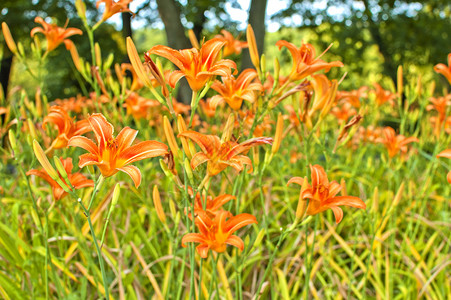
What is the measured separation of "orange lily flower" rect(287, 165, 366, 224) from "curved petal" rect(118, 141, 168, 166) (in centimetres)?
38

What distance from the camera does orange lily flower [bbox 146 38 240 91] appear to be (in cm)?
106

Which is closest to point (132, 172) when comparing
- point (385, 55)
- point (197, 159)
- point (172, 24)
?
point (197, 159)

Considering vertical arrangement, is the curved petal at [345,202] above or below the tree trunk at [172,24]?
below

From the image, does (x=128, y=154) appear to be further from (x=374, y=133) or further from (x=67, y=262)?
(x=374, y=133)

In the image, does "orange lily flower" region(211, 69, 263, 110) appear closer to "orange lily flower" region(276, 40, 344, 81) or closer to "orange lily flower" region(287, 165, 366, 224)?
"orange lily flower" region(276, 40, 344, 81)

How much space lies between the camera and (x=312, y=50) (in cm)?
143

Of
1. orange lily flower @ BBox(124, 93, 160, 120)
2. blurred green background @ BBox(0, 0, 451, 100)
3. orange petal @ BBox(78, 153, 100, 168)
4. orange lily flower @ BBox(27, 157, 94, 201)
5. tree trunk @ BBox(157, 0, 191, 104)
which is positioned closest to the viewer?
orange petal @ BBox(78, 153, 100, 168)

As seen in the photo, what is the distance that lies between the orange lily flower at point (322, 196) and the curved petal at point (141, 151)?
0.38 metres

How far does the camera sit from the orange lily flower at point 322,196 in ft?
3.65

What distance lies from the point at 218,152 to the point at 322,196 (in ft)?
1.13

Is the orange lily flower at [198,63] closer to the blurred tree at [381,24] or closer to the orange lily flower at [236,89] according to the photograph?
the orange lily flower at [236,89]

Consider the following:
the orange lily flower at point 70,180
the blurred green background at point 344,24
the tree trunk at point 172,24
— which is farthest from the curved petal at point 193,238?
the blurred green background at point 344,24

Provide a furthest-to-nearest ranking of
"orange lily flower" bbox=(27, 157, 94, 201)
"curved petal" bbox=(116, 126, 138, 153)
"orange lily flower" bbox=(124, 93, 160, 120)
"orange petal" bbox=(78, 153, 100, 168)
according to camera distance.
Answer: "orange lily flower" bbox=(124, 93, 160, 120) < "orange lily flower" bbox=(27, 157, 94, 201) < "curved petal" bbox=(116, 126, 138, 153) < "orange petal" bbox=(78, 153, 100, 168)

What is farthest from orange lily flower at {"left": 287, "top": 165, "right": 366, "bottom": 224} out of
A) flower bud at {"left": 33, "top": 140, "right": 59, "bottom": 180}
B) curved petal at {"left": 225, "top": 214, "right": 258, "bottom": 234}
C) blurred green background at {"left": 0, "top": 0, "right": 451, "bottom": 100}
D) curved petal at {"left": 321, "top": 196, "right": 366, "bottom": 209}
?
blurred green background at {"left": 0, "top": 0, "right": 451, "bottom": 100}
